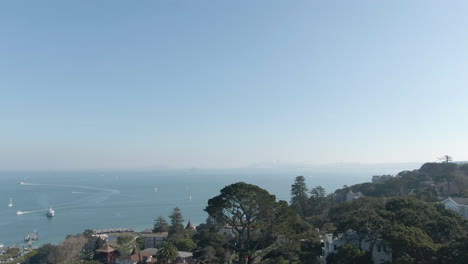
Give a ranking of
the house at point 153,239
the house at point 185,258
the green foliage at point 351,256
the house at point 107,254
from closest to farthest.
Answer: the green foliage at point 351,256 → the house at point 185,258 → the house at point 107,254 → the house at point 153,239

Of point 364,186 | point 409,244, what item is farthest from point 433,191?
point 409,244

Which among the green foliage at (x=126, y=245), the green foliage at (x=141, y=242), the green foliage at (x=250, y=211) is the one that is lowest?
the green foliage at (x=141, y=242)

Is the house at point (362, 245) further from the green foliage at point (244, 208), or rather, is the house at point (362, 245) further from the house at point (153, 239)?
the house at point (153, 239)

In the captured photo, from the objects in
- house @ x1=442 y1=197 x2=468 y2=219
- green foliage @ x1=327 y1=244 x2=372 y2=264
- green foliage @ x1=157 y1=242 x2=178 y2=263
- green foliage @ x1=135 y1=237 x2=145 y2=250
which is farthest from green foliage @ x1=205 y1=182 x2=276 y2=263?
green foliage @ x1=135 y1=237 x2=145 y2=250

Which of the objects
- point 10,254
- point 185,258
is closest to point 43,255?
point 10,254

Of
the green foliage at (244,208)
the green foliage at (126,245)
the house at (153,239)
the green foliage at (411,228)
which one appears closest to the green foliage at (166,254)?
the green foliage at (244,208)

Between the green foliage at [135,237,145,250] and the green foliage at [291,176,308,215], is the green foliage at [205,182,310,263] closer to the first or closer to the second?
the green foliage at [135,237,145,250]

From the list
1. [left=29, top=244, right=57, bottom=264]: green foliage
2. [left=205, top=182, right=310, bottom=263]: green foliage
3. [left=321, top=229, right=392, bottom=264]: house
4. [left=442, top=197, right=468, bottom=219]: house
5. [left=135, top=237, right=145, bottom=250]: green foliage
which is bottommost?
[left=29, top=244, right=57, bottom=264]: green foliage

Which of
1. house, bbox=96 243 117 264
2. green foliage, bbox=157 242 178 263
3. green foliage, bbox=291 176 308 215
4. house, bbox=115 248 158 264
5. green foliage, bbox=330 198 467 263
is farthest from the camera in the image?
green foliage, bbox=291 176 308 215
